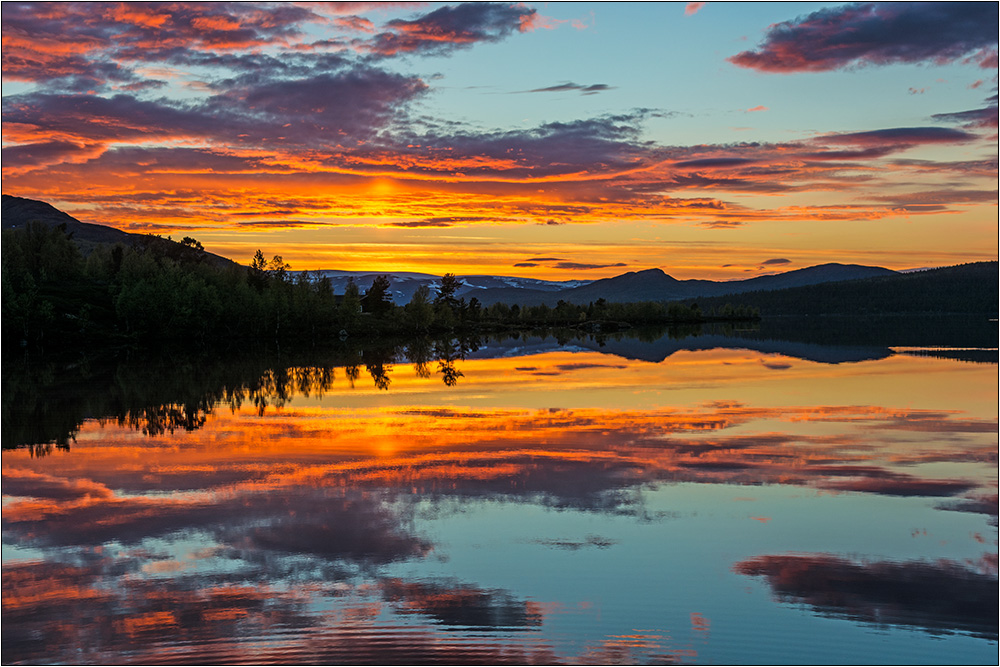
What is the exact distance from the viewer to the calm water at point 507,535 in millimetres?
10766

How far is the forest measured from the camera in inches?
4262

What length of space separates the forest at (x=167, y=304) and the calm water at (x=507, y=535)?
8408 centimetres

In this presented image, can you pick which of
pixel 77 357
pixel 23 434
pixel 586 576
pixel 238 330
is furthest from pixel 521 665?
pixel 238 330

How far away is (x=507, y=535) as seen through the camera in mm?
15031

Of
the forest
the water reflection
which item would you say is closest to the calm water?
the water reflection

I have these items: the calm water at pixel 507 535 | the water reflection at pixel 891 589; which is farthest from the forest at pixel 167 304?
the water reflection at pixel 891 589

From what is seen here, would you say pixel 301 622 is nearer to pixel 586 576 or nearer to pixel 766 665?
pixel 586 576

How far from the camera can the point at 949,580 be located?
1244cm

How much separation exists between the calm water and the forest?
84.1 metres

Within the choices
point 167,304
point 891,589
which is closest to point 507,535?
point 891,589

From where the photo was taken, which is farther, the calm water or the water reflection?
the water reflection

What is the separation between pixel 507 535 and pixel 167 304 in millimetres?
109899

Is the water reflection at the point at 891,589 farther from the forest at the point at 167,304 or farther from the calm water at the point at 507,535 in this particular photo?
the forest at the point at 167,304

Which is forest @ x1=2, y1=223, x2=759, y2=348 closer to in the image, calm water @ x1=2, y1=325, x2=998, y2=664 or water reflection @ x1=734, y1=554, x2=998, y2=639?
calm water @ x1=2, y1=325, x2=998, y2=664
